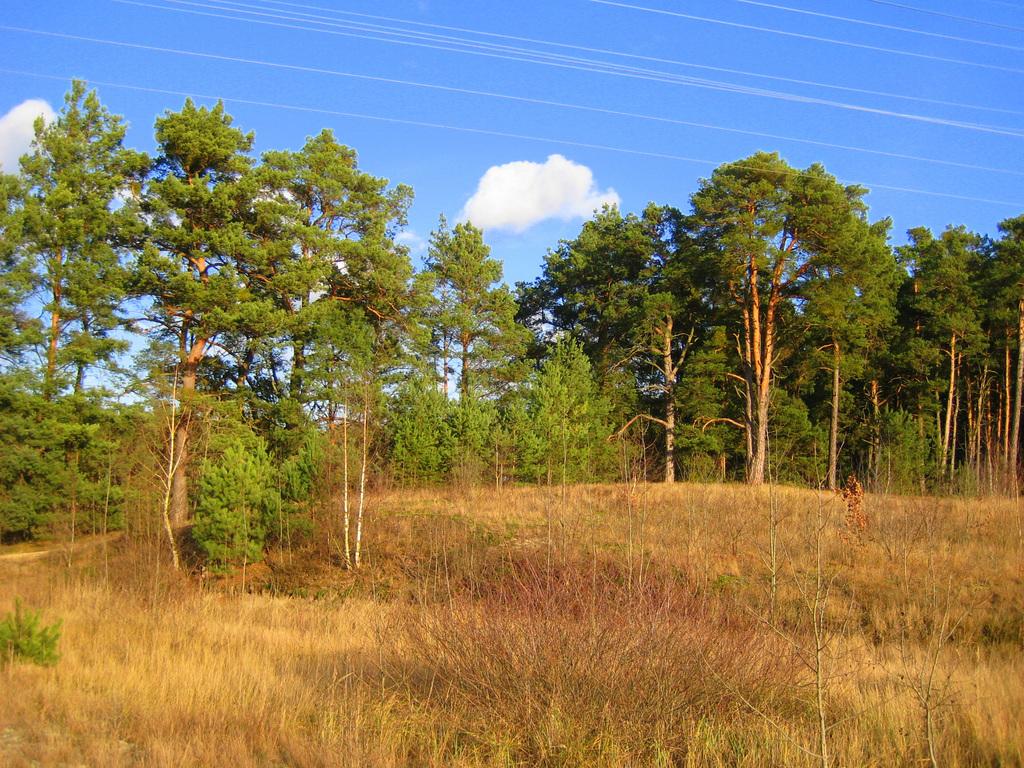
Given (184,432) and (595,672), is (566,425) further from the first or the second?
(595,672)

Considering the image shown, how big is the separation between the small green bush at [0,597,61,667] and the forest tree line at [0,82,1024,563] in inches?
372

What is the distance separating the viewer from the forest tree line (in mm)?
23719


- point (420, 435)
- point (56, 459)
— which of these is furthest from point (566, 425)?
point (56, 459)

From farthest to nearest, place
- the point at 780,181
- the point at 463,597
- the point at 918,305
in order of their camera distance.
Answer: the point at 918,305, the point at 780,181, the point at 463,597

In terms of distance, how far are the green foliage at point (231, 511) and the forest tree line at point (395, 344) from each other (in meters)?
0.08

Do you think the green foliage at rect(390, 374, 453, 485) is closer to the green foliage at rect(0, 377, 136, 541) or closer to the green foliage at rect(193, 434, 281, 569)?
the green foliage at rect(193, 434, 281, 569)

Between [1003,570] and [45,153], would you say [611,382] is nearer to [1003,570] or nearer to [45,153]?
[1003,570]

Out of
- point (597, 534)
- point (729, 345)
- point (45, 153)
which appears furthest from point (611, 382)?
point (45, 153)

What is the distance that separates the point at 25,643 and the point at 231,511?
10.9m

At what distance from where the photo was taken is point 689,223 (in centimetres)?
3191

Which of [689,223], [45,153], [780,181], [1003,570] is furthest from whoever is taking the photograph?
[689,223]

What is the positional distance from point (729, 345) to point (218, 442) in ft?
80.6

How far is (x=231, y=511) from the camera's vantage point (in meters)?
19.1

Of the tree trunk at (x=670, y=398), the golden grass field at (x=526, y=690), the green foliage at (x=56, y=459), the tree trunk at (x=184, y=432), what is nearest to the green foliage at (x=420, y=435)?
the tree trunk at (x=184, y=432)
